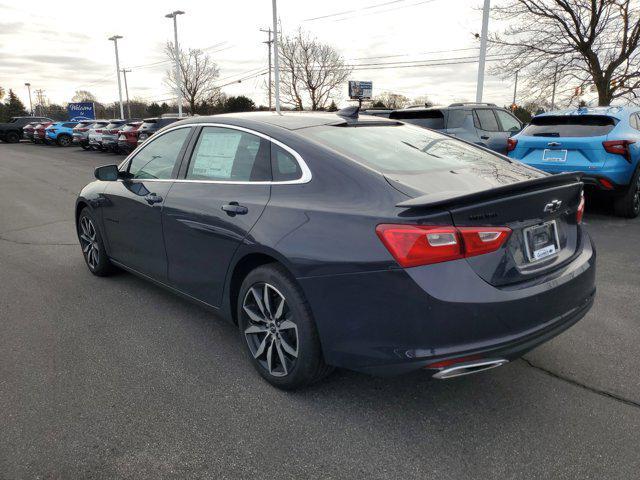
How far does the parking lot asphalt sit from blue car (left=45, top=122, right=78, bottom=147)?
30.4 meters

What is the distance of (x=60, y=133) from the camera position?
30719mm

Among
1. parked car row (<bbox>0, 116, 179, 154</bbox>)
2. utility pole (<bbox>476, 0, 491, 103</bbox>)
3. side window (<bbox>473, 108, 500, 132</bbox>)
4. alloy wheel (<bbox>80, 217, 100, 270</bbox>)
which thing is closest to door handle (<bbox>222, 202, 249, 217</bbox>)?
alloy wheel (<bbox>80, 217, 100, 270</bbox>)

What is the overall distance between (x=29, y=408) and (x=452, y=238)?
96.4 inches

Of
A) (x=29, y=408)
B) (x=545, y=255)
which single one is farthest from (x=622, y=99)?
(x=29, y=408)

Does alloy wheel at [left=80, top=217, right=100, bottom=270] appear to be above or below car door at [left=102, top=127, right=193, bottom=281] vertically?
below

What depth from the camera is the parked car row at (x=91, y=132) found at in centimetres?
2089

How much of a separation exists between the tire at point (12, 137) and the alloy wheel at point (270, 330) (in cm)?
4022

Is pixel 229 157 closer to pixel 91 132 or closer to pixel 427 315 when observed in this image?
pixel 427 315

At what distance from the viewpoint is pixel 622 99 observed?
20.7m

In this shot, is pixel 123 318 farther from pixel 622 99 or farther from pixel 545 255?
pixel 622 99

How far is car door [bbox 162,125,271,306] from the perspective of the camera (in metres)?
3.05

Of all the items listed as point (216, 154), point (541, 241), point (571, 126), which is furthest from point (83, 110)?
point (541, 241)

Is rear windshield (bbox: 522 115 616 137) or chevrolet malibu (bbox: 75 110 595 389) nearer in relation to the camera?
chevrolet malibu (bbox: 75 110 595 389)

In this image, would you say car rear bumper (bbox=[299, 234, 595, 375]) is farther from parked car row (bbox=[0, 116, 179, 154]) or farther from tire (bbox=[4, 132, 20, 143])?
tire (bbox=[4, 132, 20, 143])
